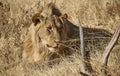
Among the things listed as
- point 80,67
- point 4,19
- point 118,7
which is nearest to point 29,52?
point 4,19

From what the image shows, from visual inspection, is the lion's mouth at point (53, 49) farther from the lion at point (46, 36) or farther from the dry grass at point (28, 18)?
the dry grass at point (28, 18)

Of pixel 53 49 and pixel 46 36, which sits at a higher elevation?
pixel 46 36

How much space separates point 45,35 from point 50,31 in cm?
14

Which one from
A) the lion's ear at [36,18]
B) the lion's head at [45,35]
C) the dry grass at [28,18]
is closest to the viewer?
the lion's head at [45,35]

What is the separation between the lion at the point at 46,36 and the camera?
7.65 m

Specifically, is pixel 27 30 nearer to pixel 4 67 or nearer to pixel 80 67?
pixel 4 67

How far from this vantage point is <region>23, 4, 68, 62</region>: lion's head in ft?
25.1

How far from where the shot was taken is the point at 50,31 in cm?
778

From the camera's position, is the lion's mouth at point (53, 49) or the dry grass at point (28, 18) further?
→ the dry grass at point (28, 18)

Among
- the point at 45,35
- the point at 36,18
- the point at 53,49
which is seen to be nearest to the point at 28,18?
the point at 36,18

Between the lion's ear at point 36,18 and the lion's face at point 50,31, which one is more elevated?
the lion's ear at point 36,18

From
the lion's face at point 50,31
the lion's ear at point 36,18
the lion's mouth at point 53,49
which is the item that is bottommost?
the lion's mouth at point 53,49

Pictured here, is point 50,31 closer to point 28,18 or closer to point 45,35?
point 45,35

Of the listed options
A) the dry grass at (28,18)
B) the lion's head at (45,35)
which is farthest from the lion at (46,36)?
the dry grass at (28,18)
